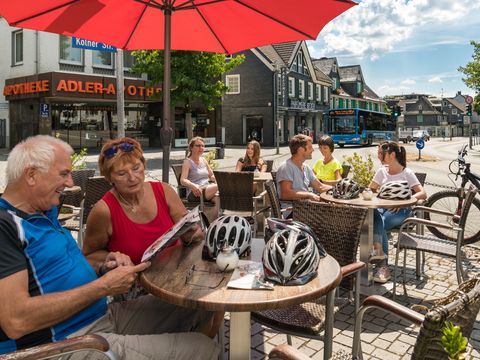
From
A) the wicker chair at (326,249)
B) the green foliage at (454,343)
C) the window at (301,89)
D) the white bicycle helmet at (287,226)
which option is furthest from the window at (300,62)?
the green foliage at (454,343)

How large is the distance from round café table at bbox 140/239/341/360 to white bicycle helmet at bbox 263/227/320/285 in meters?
0.05

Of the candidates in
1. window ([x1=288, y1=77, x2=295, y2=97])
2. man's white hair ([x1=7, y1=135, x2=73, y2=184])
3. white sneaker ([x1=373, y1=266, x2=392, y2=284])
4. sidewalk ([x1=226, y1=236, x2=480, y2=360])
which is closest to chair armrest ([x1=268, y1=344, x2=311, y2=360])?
man's white hair ([x1=7, y1=135, x2=73, y2=184])

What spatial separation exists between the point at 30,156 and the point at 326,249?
231 cm

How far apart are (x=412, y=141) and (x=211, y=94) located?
167 feet

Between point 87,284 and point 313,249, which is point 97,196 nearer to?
point 87,284

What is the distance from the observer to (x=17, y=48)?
25.9 metres

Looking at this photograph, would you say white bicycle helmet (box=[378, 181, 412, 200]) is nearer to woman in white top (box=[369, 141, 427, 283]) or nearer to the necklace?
woman in white top (box=[369, 141, 427, 283])

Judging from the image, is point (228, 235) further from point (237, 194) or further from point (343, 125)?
point (343, 125)

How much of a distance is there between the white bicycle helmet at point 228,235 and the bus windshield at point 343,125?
34684mm

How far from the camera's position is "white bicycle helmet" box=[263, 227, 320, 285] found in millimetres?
2125

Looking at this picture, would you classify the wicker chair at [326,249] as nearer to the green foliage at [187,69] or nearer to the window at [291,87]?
the green foliage at [187,69]

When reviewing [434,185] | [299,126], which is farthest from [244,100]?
[434,185]

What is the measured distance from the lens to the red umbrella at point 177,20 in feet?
12.0

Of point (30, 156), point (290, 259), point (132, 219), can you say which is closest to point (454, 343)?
point (290, 259)
